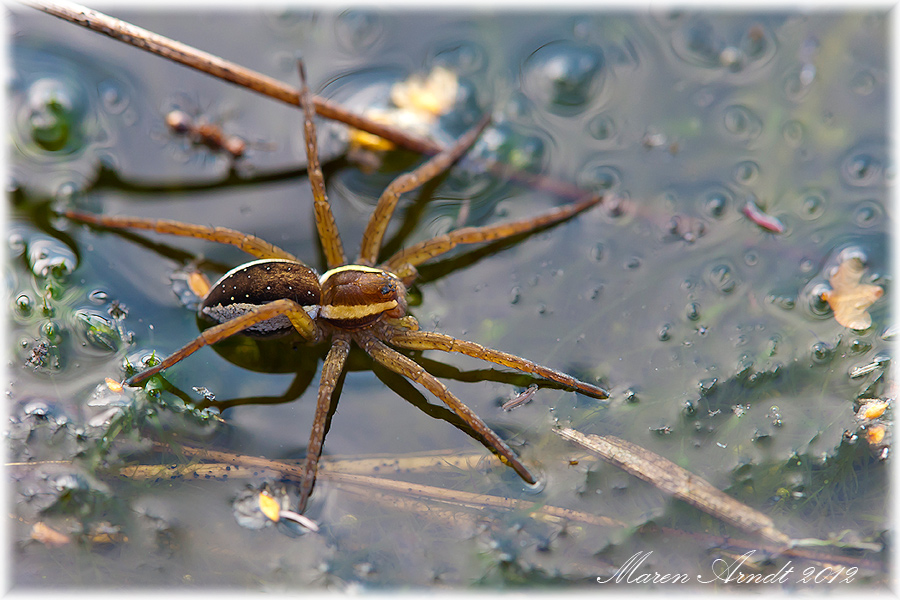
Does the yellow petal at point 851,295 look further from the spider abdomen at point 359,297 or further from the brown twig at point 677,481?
the spider abdomen at point 359,297

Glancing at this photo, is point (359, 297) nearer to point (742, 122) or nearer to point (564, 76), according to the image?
point (564, 76)

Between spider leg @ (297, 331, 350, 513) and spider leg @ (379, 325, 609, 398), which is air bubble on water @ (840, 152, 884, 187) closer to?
spider leg @ (379, 325, 609, 398)

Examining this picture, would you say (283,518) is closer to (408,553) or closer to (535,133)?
(408,553)

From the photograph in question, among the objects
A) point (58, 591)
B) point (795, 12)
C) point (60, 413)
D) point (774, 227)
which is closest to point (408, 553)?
point (58, 591)

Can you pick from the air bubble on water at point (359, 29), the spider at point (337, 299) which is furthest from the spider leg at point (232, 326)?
the air bubble on water at point (359, 29)

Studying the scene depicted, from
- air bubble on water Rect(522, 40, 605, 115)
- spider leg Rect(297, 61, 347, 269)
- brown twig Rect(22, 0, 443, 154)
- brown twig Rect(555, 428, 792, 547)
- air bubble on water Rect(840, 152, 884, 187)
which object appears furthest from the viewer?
air bubble on water Rect(522, 40, 605, 115)

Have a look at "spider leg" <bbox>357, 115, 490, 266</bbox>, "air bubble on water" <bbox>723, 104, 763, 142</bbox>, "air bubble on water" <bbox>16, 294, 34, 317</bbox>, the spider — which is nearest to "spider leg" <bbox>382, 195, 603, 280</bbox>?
the spider
